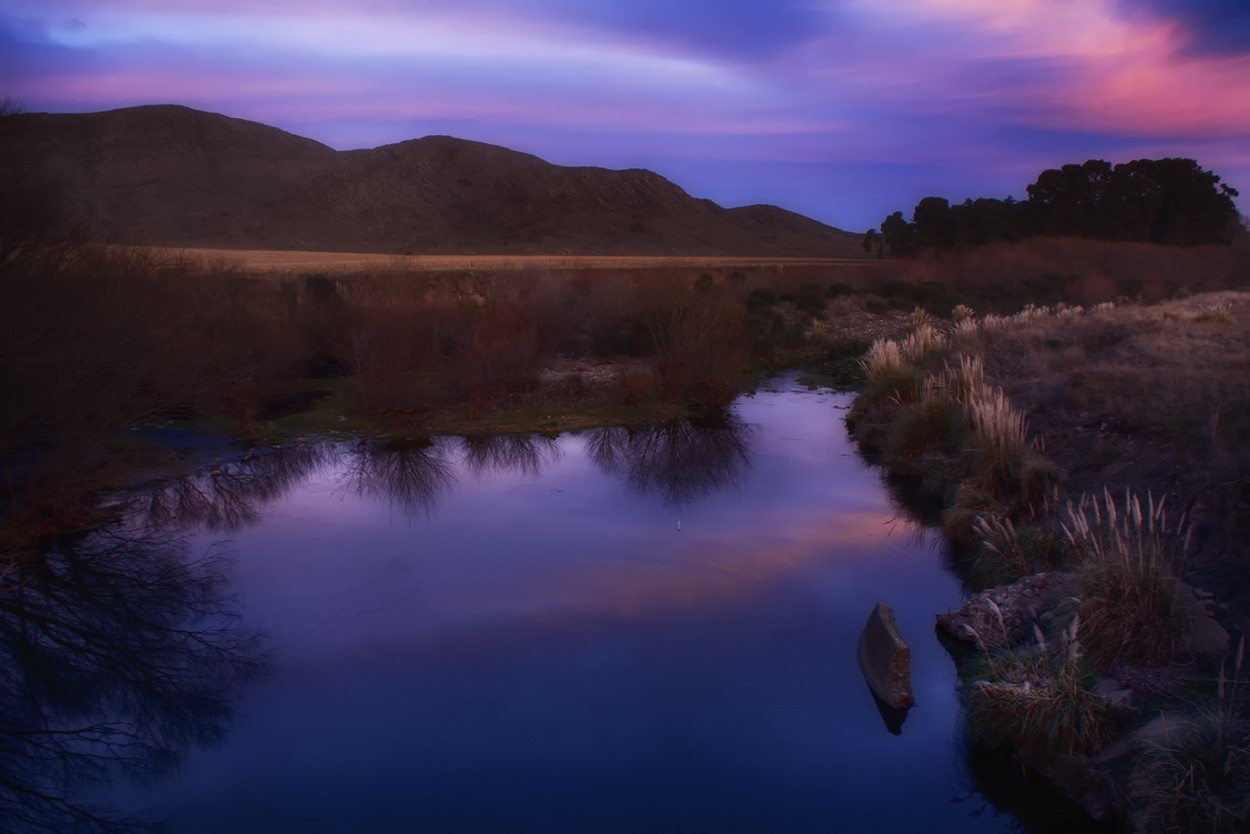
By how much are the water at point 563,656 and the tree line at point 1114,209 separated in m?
49.2

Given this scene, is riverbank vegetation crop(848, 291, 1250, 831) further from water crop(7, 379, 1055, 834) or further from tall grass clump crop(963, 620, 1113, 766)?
water crop(7, 379, 1055, 834)

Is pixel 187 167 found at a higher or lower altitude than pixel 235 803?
higher

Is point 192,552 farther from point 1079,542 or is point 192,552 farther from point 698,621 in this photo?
point 1079,542

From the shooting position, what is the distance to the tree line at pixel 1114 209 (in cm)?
5494

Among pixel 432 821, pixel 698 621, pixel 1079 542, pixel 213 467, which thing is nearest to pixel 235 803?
pixel 432 821

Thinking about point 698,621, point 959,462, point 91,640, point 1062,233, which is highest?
point 1062,233

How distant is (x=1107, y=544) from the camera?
942cm

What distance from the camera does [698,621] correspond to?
10.6 m

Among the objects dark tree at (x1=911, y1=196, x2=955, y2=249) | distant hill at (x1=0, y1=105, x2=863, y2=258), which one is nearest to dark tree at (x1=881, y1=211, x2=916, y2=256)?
dark tree at (x1=911, y1=196, x2=955, y2=249)

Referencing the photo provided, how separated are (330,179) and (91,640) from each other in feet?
311

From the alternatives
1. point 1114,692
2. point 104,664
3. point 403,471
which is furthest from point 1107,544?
point 403,471

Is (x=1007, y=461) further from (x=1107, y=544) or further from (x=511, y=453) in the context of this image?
(x=511, y=453)

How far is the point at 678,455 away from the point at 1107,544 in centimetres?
1017

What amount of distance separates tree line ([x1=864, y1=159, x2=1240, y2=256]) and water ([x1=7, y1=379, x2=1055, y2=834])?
49203 millimetres
